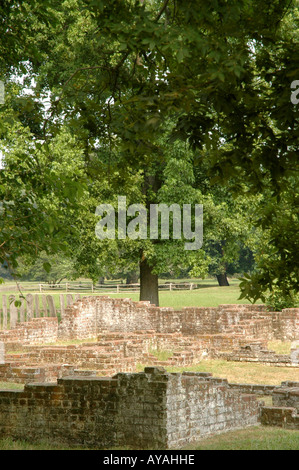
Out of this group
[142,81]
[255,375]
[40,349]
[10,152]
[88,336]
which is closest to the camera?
[142,81]

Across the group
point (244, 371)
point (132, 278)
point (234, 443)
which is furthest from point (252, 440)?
point (132, 278)

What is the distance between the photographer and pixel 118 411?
809 centimetres

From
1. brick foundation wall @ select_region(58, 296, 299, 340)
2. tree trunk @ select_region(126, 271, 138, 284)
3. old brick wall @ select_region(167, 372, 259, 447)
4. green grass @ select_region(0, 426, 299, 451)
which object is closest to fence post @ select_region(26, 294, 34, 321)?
brick foundation wall @ select_region(58, 296, 299, 340)

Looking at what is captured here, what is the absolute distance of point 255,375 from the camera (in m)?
16.2

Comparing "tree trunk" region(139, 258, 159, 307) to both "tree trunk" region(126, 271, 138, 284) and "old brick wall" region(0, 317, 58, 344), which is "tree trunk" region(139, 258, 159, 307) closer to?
"old brick wall" region(0, 317, 58, 344)

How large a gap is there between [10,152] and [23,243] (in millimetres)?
14950

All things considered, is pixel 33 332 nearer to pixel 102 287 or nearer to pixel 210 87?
pixel 210 87

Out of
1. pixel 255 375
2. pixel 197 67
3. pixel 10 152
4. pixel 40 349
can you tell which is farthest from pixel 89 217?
pixel 197 67

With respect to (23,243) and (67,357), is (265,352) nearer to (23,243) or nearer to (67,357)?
(67,357)

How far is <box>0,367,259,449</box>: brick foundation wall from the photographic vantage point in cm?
786

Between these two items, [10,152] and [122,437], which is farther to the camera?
[10,152]

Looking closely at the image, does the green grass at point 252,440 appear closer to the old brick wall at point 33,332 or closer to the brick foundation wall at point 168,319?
the old brick wall at point 33,332

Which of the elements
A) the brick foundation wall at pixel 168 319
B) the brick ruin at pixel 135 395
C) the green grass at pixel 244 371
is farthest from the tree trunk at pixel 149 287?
the green grass at pixel 244 371

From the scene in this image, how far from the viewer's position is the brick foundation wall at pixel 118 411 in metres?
7.86
